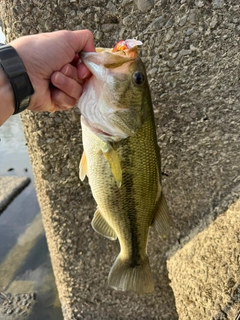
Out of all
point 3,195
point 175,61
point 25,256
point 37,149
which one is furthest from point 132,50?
point 3,195

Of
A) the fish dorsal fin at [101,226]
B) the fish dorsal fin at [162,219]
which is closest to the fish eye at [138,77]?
the fish dorsal fin at [162,219]

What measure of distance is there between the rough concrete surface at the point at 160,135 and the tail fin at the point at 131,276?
0.30m

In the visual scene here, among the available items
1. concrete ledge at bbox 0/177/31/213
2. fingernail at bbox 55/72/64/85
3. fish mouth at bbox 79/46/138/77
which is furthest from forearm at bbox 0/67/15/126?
concrete ledge at bbox 0/177/31/213

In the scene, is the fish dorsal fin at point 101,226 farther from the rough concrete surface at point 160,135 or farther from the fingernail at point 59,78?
the fingernail at point 59,78

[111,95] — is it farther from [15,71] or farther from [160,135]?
[160,135]

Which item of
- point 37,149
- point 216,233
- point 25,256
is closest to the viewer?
point 216,233

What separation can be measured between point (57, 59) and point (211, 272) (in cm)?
112

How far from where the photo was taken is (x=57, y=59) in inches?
50.7

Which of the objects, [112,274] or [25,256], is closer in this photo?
[112,274]

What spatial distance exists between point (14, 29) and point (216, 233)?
1.30 metres

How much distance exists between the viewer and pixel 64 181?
2.00 m

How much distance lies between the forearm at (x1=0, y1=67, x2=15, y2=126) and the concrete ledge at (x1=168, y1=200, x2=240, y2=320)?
3.48ft

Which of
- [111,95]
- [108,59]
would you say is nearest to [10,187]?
[111,95]

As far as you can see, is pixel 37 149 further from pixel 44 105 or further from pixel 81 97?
pixel 81 97
